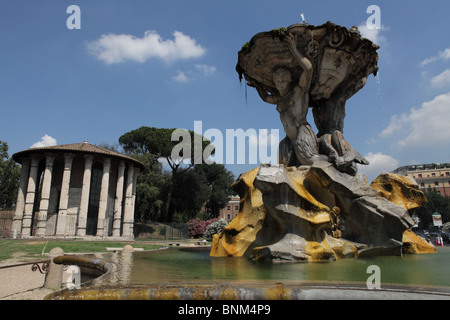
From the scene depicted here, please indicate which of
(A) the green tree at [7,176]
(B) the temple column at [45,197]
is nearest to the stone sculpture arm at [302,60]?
(B) the temple column at [45,197]

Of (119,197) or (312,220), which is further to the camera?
(119,197)

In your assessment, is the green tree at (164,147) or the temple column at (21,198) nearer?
the temple column at (21,198)

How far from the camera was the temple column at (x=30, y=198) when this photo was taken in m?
28.1

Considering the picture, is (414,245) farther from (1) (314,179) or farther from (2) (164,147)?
(2) (164,147)

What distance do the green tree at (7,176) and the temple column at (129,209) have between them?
1803cm

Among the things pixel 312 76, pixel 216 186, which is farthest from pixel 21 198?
pixel 312 76

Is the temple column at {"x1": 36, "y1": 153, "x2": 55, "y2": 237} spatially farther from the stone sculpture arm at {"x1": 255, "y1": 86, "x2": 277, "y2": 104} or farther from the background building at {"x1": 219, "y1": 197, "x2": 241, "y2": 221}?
the background building at {"x1": 219, "y1": 197, "x2": 241, "y2": 221}

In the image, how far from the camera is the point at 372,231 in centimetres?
746

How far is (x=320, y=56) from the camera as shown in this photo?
916 centimetres

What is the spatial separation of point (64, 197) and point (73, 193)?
2220 mm

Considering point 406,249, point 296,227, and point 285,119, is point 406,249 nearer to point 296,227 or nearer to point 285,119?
point 296,227

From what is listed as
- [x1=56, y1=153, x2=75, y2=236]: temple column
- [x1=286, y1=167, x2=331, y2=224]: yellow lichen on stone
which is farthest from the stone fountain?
[x1=56, y1=153, x2=75, y2=236]: temple column

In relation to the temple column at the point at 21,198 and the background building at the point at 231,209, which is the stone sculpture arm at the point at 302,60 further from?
the background building at the point at 231,209
